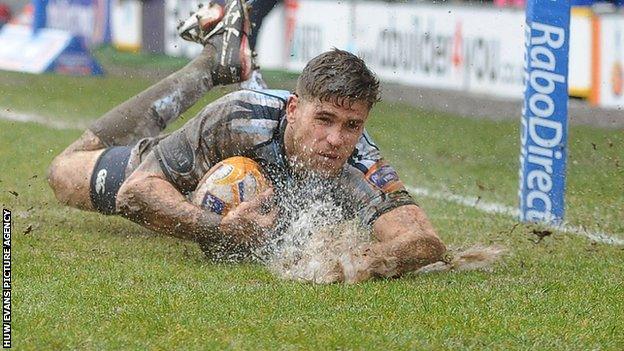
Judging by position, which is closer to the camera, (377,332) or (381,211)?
(377,332)

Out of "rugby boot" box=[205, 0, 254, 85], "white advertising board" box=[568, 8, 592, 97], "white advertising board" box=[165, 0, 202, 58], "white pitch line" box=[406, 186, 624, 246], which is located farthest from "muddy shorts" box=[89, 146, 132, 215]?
"white advertising board" box=[165, 0, 202, 58]

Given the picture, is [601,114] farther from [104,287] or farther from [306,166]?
[104,287]

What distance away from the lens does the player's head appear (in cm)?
661

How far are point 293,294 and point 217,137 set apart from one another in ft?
4.30

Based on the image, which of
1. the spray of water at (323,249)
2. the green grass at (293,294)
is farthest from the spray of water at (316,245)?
the green grass at (293,294)

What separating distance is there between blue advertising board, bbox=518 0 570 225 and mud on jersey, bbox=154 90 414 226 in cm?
177

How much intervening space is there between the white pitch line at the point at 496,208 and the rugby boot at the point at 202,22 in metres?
2.13

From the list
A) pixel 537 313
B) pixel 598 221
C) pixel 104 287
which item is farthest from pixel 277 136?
pixel 598 221

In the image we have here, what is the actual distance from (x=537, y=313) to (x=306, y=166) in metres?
1.54

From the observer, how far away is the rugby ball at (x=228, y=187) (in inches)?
269

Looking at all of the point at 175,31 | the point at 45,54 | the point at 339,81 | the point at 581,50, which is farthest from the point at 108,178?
the point at 175,31

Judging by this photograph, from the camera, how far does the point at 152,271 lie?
21.8ft

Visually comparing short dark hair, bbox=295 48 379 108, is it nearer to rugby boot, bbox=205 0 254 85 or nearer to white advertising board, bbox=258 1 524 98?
rugby boot, bbox=205 0 254 85

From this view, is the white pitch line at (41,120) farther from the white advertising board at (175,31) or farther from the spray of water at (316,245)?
the white advertising board at (175,31)
